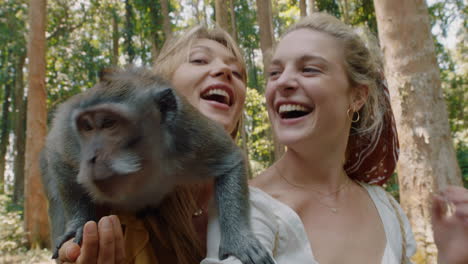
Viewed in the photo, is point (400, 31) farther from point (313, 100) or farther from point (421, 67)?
point (313, 100)

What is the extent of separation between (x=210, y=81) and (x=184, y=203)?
1025 mm

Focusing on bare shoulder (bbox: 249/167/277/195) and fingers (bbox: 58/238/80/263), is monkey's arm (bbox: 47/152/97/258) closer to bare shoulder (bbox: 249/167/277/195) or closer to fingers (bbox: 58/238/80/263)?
fingers (bbox: 58/238/80/263)

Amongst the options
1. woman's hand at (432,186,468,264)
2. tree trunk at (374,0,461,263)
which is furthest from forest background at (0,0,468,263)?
woman's hand at (432,186,468,264)

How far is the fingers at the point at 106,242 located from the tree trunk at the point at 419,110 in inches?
151

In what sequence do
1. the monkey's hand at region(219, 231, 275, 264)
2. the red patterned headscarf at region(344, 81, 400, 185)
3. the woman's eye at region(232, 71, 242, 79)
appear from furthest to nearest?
the woman's eye at region(232, 71, 242, 79) < the red patterned headscarf at region(344, 81, 400, 185) < the monkey's hand at region(219, 231, 275, 264)

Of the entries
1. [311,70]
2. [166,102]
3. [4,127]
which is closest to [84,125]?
[166,102]

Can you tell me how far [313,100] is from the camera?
7.49ft

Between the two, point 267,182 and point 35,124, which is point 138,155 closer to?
point 267,182

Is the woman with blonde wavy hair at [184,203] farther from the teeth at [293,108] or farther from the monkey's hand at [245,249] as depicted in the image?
the teeth at [293,108]

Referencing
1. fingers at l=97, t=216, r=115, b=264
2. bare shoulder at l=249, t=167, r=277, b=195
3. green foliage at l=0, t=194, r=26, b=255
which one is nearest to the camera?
fingers at l=97, t=216, r=115, b=264

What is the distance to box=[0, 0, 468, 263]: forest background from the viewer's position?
4621 millimetres

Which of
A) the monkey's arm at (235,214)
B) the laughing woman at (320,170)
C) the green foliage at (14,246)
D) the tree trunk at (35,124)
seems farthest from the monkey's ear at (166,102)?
the tree trunk at (35,124)

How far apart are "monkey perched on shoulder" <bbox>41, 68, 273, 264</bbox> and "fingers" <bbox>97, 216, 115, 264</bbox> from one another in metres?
0.20

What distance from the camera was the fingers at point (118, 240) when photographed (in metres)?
1.85
